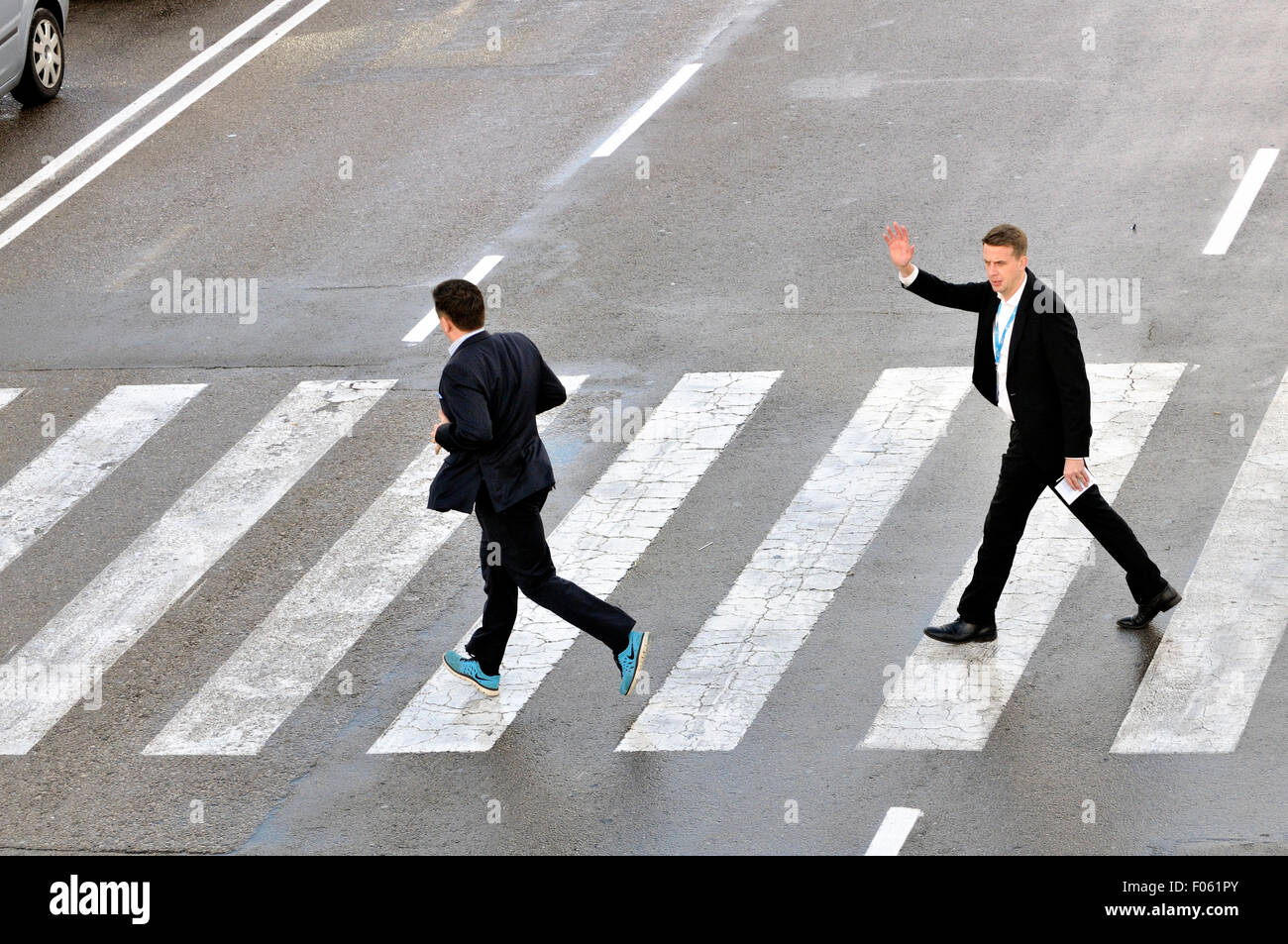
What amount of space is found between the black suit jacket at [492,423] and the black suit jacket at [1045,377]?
84.7 inches

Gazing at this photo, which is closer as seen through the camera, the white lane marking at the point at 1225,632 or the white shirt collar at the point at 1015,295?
the white lane marking at the point at 1225,632

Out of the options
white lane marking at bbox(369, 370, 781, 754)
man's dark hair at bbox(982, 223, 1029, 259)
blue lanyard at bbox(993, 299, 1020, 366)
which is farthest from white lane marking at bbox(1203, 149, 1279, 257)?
man's dark hair at bbox(982, 223, 1029, 259)

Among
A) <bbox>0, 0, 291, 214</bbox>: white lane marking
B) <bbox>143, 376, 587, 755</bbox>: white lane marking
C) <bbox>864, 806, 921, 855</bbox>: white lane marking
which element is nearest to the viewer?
<bbox>864, 806, 921, 855</bbox>: white lane marking

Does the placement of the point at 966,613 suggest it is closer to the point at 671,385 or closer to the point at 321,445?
the point at 671,385

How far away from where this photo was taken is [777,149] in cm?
1433

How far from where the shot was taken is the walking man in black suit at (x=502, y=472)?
803 cm

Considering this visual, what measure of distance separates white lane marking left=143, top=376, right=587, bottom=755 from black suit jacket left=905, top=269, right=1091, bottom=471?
3357mm

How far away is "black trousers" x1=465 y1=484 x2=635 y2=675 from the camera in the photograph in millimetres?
8250

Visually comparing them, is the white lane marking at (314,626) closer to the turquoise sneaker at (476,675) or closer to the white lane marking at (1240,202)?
the turquoise sneaker at (476,675)

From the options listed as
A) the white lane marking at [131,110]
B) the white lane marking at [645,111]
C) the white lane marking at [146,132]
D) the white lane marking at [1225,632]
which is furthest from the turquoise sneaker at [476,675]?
the white lane marking at [131,110]

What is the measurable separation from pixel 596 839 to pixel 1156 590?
9.70ft

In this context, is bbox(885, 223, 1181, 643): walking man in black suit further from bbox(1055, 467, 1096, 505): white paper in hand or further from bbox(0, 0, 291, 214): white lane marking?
bbox(0, 0, 291, 214): white lane marking

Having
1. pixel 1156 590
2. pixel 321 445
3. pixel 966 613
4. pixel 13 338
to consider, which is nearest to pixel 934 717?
pixel 966 613

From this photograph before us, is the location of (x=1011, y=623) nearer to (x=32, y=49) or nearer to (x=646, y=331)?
(x=646, y=331)
